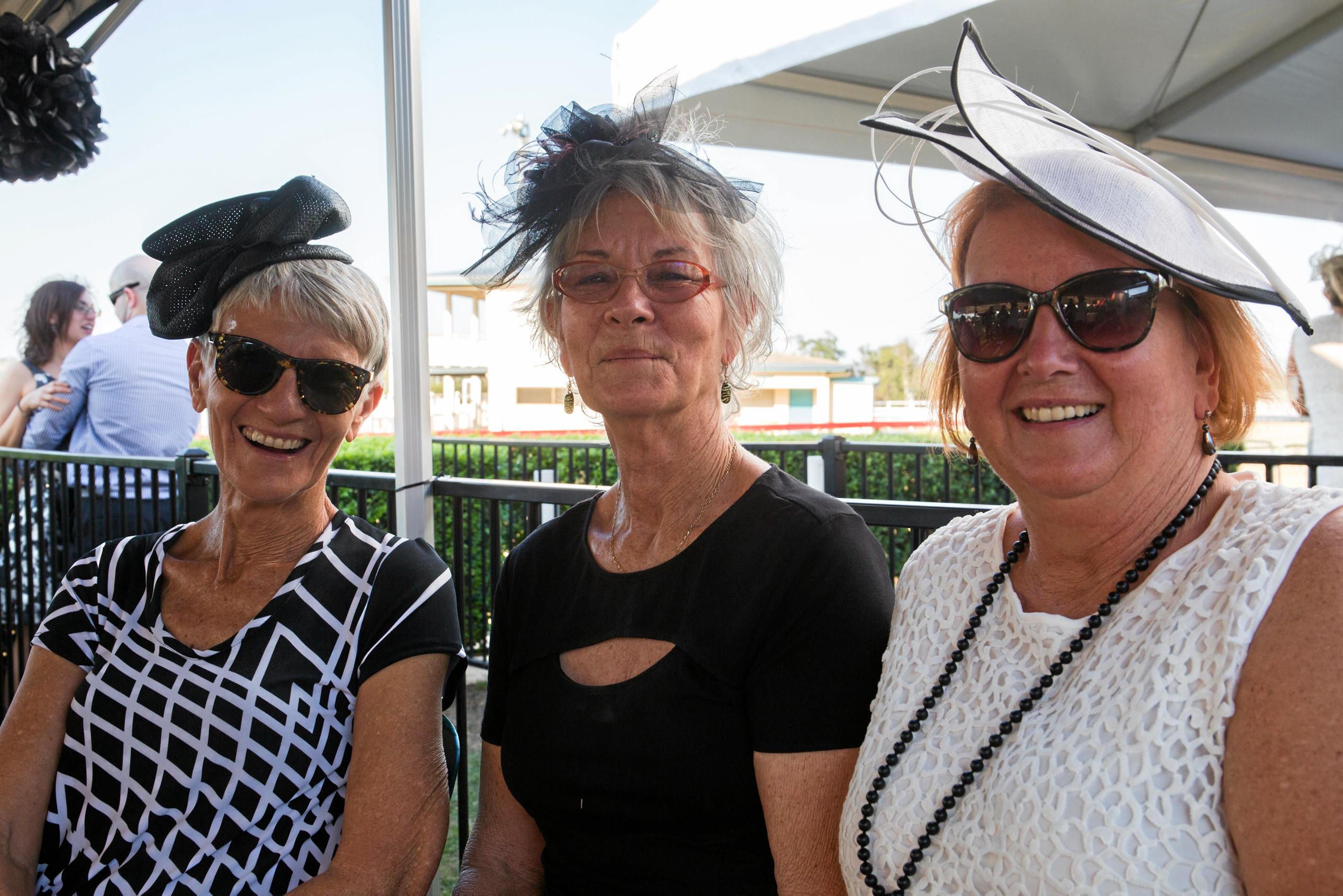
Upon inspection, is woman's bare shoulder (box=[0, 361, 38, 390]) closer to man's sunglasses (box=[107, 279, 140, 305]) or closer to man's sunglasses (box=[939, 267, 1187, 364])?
man's sunglasses (box=[107, 279, 140, 305])

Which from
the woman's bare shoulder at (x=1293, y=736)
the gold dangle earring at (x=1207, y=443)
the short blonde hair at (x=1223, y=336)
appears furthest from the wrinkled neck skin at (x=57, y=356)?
the woman's bare shoulder at (x=1293, y=736)

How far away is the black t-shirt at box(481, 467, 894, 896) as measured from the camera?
1.41 meters

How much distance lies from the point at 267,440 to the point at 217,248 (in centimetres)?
43

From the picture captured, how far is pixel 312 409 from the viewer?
5.94 feet

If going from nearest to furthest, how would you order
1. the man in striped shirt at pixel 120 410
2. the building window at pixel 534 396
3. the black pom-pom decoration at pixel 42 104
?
the black pom-pom decoration at pixel 42 104 < the man in striped shirt at pixel 120 410 < the building window at pixel 534 396

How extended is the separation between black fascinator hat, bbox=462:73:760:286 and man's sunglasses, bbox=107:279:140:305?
368cm

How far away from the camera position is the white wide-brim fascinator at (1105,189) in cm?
107

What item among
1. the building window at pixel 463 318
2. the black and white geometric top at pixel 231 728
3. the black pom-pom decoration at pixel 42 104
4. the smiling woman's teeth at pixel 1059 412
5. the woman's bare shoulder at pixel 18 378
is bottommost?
the black and white geometric top at pixel 231 728

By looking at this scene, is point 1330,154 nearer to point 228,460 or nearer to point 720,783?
point 720,783

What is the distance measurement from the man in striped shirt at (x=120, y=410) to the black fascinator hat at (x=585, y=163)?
2957 mm

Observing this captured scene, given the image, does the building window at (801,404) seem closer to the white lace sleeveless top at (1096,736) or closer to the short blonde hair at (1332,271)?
the short blonde hair at (1332,271)

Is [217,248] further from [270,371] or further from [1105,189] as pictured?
[1105,189]

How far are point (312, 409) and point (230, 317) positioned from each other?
0.87ft

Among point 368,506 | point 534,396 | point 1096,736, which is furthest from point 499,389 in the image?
point 1096,736
